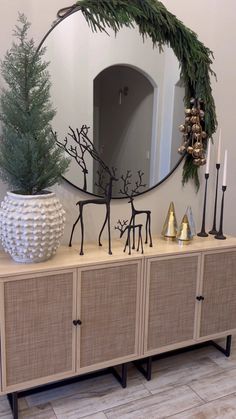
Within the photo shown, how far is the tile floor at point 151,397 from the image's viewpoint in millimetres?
1841

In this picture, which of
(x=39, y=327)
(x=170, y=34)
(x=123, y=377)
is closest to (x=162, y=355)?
(x=123, y=377)

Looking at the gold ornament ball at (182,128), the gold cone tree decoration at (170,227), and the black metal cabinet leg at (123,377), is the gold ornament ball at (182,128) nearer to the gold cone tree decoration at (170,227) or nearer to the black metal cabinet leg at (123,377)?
the gold cone tree decoration at (170,227)

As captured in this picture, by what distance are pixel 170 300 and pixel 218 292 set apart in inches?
13.7

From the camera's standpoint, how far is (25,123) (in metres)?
1.69

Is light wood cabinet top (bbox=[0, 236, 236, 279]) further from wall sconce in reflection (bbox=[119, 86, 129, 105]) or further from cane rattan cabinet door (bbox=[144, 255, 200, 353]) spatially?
wall sconce in reflection (bbox=[119, 86, 129, 105])

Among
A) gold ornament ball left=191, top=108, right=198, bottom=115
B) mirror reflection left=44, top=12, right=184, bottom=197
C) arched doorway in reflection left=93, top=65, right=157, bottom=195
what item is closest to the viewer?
mirror reflection left=44, top=12, right=184, bottom=197

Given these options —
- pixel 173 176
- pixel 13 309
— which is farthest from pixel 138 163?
pixel 13 309

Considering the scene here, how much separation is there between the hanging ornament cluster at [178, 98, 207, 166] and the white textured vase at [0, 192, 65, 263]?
1046 mm

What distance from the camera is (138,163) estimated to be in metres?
2.25

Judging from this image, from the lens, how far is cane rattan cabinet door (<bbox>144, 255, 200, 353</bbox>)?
1995 millimetres

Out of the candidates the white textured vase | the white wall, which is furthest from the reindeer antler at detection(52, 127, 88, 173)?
the white textured vase

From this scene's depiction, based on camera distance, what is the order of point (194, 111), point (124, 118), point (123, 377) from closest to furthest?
point (123, 377) < point (124, 118) < point (194, 111)

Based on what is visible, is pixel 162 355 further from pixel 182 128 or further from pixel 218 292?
pixel 182 128

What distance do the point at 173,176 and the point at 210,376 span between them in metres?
1.23
